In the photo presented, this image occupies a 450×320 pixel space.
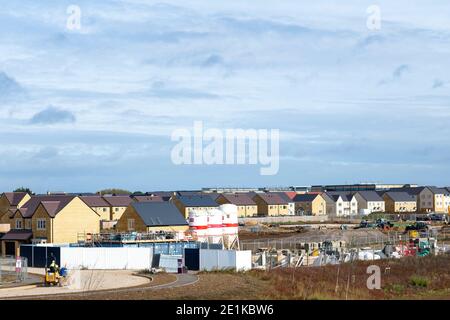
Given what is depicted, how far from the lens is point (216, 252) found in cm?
4647

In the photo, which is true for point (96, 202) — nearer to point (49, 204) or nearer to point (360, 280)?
point (49, 204)

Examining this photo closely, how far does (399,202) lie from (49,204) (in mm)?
107156

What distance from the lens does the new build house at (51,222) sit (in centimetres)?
5825

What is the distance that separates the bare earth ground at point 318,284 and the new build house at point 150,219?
18.5 metres

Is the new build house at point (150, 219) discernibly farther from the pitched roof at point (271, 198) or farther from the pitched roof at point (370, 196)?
the pitched roof at point (370, 196)

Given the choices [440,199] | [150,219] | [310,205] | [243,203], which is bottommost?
[310,205]

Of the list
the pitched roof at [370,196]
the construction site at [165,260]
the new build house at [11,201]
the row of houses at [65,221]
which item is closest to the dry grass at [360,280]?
the construction site at [165,260]

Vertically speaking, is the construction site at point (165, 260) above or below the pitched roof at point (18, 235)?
below

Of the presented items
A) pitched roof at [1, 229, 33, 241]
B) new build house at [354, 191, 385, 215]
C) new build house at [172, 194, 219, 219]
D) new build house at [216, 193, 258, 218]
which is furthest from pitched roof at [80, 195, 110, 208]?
new build house at [354, 191, 385, 215]

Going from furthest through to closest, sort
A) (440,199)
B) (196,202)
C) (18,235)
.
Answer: (440,199), (196,202), (18,235)

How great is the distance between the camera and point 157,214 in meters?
64.4

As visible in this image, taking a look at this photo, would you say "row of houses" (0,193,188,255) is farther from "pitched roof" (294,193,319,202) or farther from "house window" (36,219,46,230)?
"pitched roof" (294,193,319,202)

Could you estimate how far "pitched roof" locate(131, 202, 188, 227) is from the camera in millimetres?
63094

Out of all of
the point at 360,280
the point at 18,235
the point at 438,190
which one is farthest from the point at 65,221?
the point at 438,190
